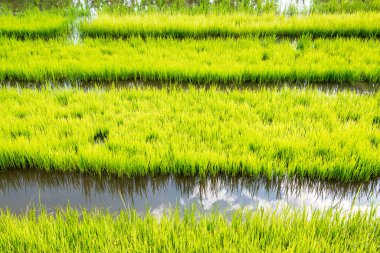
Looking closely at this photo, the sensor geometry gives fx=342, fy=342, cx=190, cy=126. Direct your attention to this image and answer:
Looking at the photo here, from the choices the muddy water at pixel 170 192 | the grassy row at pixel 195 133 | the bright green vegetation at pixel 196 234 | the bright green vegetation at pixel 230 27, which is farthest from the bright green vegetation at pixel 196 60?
the bright green vegetation at pixel 196 234

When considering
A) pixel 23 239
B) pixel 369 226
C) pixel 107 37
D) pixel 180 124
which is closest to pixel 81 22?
pixel 107 37

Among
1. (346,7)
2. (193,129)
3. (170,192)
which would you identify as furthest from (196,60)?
(346,7)

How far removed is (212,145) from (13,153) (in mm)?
1353

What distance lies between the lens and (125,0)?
21.7ft

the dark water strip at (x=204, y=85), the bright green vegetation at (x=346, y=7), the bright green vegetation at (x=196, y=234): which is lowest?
the bright green vegetation at (x=196, y=234)

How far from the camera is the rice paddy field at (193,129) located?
5.66 feet

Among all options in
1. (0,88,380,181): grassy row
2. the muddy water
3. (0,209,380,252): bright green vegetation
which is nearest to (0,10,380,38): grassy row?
(0,88,380,181): grassy row

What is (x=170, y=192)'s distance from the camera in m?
2.15

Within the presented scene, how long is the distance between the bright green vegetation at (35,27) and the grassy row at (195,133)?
1811 mm

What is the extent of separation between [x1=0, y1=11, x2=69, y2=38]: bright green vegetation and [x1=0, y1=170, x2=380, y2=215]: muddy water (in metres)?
2.96

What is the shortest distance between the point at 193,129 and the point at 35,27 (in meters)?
3.37

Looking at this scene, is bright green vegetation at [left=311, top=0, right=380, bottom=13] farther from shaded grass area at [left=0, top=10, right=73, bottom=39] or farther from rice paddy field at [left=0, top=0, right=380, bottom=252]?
shaded grass area at [left=0, top=10, right=73, bottom=39]

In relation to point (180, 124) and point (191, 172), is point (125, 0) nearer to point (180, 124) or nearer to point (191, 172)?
point (180, 124)

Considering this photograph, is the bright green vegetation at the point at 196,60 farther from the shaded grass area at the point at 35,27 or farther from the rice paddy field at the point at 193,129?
the shaded grass area at the point at 35,27
